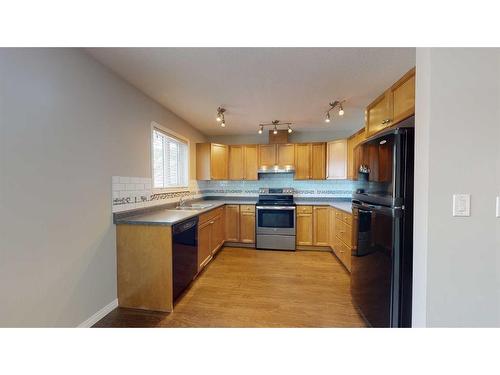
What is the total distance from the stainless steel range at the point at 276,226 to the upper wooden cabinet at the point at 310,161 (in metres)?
0.77

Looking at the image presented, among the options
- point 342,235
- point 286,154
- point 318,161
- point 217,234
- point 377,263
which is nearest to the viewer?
point 377,263

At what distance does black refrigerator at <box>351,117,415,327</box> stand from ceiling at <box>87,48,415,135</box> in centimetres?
74

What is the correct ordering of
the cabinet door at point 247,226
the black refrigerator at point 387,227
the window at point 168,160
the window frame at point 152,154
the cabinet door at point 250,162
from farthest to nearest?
the cabinet door at point 250,162 < the cabinet door at point 247,226 < the window at point 168,160 < the window frame at point 152,154 < the black refrigerator at point 387,227

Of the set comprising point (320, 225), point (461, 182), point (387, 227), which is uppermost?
point (461, 182)

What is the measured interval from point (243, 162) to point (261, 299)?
2886 mm

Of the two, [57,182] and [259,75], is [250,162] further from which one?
[57,182]

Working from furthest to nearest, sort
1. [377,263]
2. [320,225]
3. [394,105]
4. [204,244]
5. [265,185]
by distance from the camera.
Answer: [265,185]
[320,225]
[204,244]
[394,105]
[377,263]

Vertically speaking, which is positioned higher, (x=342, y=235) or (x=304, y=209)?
(x=304, y=209)

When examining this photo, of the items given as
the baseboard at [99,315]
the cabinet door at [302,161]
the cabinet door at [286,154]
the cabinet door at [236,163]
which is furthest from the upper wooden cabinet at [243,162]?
the baseboard at [99,315]

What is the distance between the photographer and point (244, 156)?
4.42m

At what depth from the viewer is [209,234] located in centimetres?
320

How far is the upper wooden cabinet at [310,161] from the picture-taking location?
163 inches

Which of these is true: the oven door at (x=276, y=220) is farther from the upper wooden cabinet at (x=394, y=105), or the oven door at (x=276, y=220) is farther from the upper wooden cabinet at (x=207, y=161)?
the upper wooden cabinet at (x=394, y=105)

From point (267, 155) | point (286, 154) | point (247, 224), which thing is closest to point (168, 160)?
point (247, 224)
